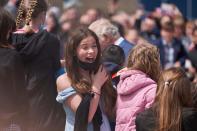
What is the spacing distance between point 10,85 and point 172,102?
4.53 ft

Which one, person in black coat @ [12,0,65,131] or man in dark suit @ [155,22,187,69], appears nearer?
person in black coat @ [12,0,65,131]

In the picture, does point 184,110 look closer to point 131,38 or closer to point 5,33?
point 5,33

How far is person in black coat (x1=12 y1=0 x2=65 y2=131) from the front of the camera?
852cm

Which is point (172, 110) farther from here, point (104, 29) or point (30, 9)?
point (104, 29)

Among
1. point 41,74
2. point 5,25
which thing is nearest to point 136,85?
point 41,74

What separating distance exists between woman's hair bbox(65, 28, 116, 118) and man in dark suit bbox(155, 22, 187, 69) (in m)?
6.76

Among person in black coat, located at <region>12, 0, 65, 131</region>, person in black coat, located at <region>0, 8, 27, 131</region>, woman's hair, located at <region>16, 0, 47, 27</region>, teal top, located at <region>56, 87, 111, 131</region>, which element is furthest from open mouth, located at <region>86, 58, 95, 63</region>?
woman's hair, located at <region>16, 0, 47, 27</region>

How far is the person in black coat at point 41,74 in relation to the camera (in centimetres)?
852

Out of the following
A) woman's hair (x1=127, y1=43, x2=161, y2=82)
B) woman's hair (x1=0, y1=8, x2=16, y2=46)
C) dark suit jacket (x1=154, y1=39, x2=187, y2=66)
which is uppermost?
woman's hair (x1=0, y1=8, x2=16, y2=46)

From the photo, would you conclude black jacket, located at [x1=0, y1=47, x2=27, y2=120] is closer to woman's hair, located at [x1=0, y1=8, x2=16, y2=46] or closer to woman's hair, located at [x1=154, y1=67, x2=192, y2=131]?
woman's hair, located at [x1=0, y1=8, x2=16, y2=46]

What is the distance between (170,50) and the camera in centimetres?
1520

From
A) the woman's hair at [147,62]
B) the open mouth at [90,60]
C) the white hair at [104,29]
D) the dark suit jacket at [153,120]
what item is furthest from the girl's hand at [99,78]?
the white hair at [104,29]

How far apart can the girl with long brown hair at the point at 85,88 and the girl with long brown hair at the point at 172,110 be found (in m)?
0.55

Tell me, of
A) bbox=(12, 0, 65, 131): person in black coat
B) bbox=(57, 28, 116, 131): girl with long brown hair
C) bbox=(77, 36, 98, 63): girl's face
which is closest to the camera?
bbox=(57, 28, 116, 131): girl with long brown hair
